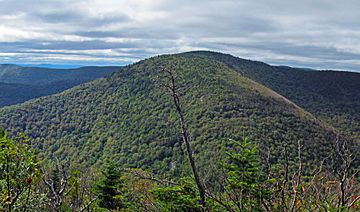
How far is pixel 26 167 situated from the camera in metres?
4.95

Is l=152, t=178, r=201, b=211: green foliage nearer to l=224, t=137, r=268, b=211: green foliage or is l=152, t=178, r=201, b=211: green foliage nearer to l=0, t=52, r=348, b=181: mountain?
l=224, t=137, r=268, b=211: green foliage

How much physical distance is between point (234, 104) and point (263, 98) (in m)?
8.99

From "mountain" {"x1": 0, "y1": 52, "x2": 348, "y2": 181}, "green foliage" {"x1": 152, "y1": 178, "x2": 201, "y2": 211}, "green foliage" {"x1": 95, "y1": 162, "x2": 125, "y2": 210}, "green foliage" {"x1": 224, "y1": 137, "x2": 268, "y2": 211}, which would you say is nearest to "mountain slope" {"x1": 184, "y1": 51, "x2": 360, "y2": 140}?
"mountain" {"x1": 0, "y1": 52, "x2": 348, "y2": 181}

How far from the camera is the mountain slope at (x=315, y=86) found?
385 ft

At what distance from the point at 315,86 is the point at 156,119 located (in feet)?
295

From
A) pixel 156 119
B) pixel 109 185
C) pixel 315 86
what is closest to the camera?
pixel 109 185

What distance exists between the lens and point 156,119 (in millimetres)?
86750

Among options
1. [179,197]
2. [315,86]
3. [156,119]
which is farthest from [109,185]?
[315,86]

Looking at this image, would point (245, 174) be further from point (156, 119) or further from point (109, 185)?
point (156, 119)

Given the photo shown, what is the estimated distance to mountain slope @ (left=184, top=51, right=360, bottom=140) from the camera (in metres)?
118

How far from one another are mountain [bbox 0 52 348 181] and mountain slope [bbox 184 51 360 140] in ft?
70.8

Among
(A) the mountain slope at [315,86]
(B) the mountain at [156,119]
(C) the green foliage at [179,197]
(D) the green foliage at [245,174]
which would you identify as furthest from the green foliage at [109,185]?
Answer: (A) the mountain slope at [315,86]

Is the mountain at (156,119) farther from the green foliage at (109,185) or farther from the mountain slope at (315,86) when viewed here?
the green foliage at (109,185)

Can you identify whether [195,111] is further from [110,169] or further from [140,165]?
[110,169]
